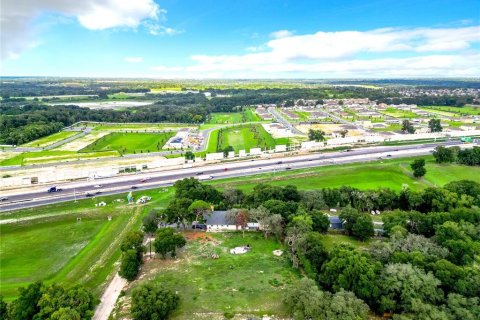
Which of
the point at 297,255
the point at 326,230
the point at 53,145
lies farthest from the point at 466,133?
the point at 53,145

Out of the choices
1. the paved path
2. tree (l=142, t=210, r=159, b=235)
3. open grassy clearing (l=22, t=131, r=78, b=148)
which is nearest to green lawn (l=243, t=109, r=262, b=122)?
open grassy clearing (l=22, t=131, r=78, b=148)

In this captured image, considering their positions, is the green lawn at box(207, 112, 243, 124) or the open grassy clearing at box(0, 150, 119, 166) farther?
the green lawn at box(207, 112, 243, 124)

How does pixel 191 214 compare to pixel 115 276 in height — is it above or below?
above

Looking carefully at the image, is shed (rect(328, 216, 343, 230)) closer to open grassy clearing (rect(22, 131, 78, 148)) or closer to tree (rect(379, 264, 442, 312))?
tree (rect(379, 264, 442, 312))

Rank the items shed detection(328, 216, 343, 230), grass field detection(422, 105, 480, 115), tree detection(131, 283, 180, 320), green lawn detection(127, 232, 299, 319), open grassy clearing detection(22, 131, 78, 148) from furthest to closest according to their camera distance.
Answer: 1. grass field detection(422, 105, 480, 115)
2. open grassy clearing detection(22, 131, 78, 148)
3. shed detection(328, 216, 343, 230)
4. green lawn detection(127, 232, 299, 319)
5. tree detection(131, 283, 180, 320)

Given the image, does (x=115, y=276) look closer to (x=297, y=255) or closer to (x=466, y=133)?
(x=297, y=255)

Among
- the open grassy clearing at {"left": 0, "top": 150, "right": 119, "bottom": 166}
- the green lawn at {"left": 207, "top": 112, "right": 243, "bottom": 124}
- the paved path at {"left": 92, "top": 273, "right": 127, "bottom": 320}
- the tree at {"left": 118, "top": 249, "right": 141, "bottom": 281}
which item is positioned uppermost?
the green lawn at {"left": 207, "top": 112, "right": 243, "bottom": 124}
